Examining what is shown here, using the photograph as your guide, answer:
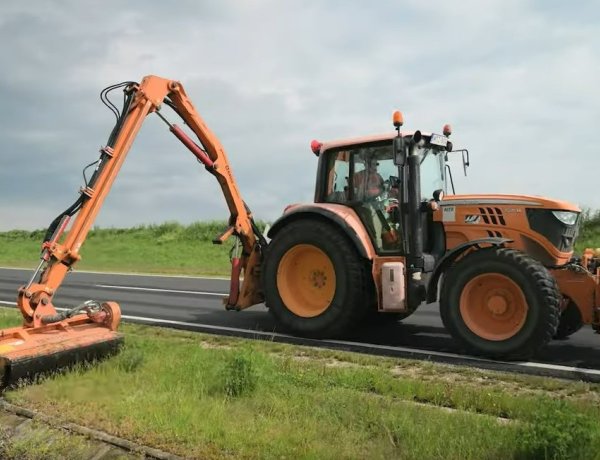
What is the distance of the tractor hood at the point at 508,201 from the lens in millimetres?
7059

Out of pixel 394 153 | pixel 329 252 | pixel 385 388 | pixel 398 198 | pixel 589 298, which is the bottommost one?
pixel 385 388

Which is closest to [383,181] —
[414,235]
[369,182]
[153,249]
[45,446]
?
[369,182]

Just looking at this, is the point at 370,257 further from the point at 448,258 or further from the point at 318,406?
the point at 318,406

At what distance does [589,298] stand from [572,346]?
103 cm

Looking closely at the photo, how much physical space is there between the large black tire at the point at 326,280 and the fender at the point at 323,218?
0.28ft

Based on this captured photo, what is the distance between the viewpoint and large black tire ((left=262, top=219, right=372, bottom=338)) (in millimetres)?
7773

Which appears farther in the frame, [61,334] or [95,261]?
[95,261]

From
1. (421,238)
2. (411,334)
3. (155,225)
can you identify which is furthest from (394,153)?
(155,225)

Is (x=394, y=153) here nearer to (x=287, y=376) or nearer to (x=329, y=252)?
(x=329, y=252)

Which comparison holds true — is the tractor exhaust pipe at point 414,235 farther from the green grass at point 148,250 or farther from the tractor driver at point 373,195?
the green grass at point 148,250

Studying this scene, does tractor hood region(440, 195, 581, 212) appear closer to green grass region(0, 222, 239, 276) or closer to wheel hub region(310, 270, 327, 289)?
wheel hub region(310, 270, 327, 289)

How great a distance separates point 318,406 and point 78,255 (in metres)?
4.02

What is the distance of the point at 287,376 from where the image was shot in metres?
5.47

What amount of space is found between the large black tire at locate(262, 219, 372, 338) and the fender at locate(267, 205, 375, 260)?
0.28 ft
